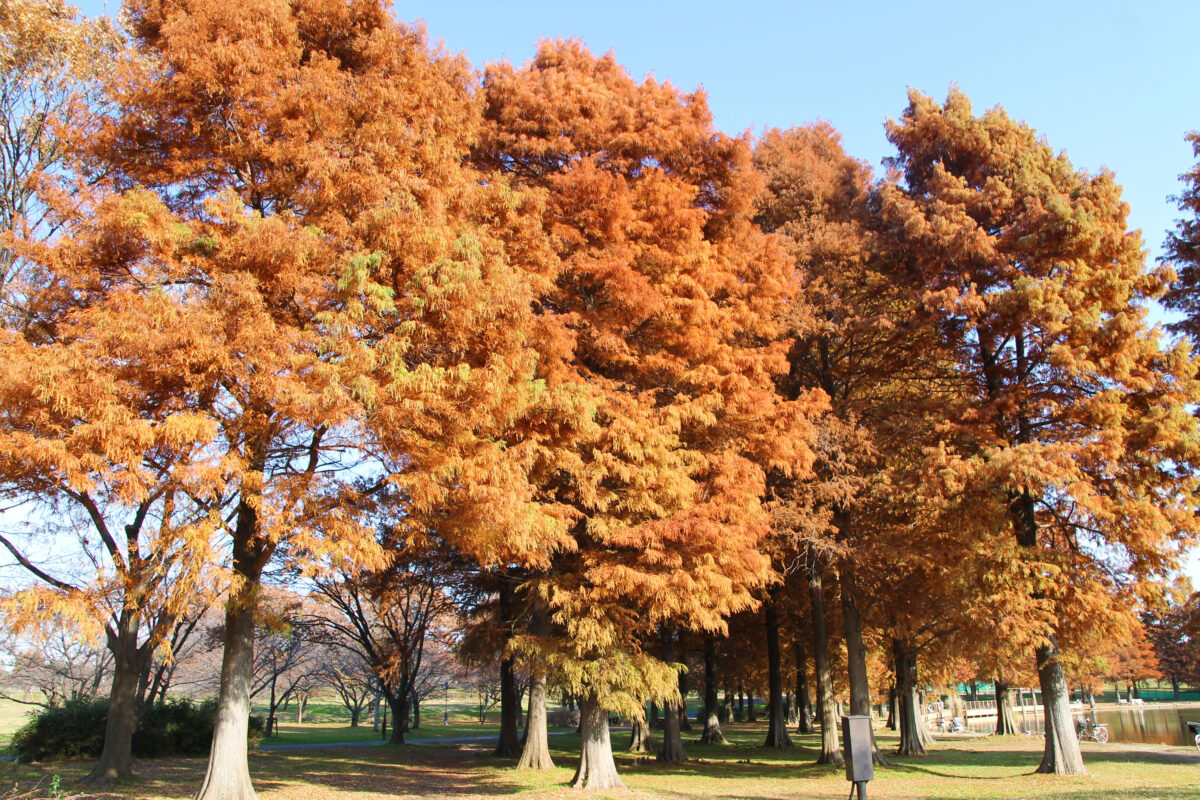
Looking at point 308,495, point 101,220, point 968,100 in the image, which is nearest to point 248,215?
point 101,220

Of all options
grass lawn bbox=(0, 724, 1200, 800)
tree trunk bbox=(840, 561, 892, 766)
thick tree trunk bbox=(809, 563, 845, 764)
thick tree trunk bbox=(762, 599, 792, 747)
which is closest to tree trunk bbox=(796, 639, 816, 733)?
thick tree trunk bbox=(762, 599, 792, 747)

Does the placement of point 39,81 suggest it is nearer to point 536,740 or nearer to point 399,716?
point 536,740

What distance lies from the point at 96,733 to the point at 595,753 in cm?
1344

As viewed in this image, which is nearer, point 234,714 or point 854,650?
point 234,714

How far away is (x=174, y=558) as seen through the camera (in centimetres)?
775

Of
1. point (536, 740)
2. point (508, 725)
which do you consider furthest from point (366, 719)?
point (536, 740)

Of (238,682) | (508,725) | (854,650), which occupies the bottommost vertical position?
(508,725)

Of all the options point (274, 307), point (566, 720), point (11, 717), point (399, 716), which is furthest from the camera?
point (11, 717)

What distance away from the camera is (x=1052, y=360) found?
45.0 ft

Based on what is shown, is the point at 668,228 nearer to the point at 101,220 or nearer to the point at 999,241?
the point at 999,241

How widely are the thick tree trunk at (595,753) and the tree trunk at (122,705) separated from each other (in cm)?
748

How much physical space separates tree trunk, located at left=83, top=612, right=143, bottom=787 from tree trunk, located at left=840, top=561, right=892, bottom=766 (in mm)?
14363

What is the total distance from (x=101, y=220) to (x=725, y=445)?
9.95 m

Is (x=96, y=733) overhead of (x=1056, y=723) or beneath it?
beneath
